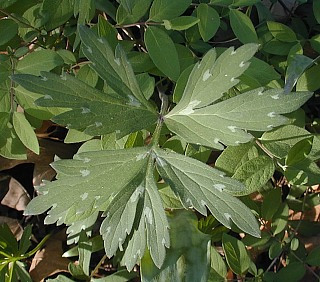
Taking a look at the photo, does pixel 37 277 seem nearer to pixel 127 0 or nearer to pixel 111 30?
pixel 111 30

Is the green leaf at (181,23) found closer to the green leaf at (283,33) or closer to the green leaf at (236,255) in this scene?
the green leaf at (283,33)

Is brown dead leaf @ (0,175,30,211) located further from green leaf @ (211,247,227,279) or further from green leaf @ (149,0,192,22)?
green leaf @ (149,0,192,22)

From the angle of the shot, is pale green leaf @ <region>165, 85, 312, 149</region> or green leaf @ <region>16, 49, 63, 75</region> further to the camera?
green leaf @ <region>16, 49, 63, 75</region>

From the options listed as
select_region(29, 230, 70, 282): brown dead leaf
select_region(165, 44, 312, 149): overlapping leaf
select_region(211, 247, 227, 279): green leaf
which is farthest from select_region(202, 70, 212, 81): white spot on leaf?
select_region(29, 230, 70, 282): brown dead leaf

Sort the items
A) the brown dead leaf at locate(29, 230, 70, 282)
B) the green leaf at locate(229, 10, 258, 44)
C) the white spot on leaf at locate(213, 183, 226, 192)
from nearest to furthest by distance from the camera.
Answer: the white spot on leaf at locate(213, 183, 226, 192) < the green leaf at locate(229, 10, 258, 44) < the brown dead leaf at locate(29, 230, 70, 282)

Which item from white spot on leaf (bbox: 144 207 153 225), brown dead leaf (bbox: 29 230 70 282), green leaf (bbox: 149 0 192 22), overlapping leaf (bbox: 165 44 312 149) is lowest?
brown dead leaf (bbox: 29 230 70 282)

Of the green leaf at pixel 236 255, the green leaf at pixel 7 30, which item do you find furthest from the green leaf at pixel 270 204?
the green leaf at pixel 7 30
